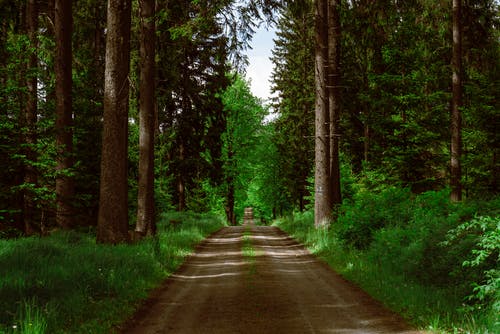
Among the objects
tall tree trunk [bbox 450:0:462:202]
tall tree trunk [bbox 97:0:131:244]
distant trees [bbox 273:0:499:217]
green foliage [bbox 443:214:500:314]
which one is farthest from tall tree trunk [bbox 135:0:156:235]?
tall tree trunk [bbox 450:0:462:202]

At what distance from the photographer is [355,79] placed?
29.1m

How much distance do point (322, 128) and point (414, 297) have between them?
11742 millimetres

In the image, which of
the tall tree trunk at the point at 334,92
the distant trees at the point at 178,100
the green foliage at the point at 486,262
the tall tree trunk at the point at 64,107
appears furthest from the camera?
the tall tree trunk at the point at 334,92

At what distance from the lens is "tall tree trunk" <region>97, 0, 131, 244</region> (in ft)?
39.5

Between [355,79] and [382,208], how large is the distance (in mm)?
16852

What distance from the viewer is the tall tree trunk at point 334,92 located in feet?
63.8

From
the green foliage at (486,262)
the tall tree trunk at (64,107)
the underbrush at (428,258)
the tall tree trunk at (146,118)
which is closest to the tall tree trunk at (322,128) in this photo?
the underbrush at (428,258)

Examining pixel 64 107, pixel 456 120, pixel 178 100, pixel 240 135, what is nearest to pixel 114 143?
pixel 64 107

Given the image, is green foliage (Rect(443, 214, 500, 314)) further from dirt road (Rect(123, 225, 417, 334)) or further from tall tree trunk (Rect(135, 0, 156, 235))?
tall tree trunk (Rect(135, 0, 156, 235))

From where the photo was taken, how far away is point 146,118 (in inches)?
656

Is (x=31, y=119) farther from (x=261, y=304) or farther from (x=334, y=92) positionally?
(x=334, y=92)

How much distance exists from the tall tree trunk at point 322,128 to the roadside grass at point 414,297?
5701mm

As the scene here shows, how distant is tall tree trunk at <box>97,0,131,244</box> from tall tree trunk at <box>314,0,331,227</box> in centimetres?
874

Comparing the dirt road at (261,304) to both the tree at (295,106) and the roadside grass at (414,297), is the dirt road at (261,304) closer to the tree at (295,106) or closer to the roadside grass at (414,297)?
the roadside grass at (414,297)
